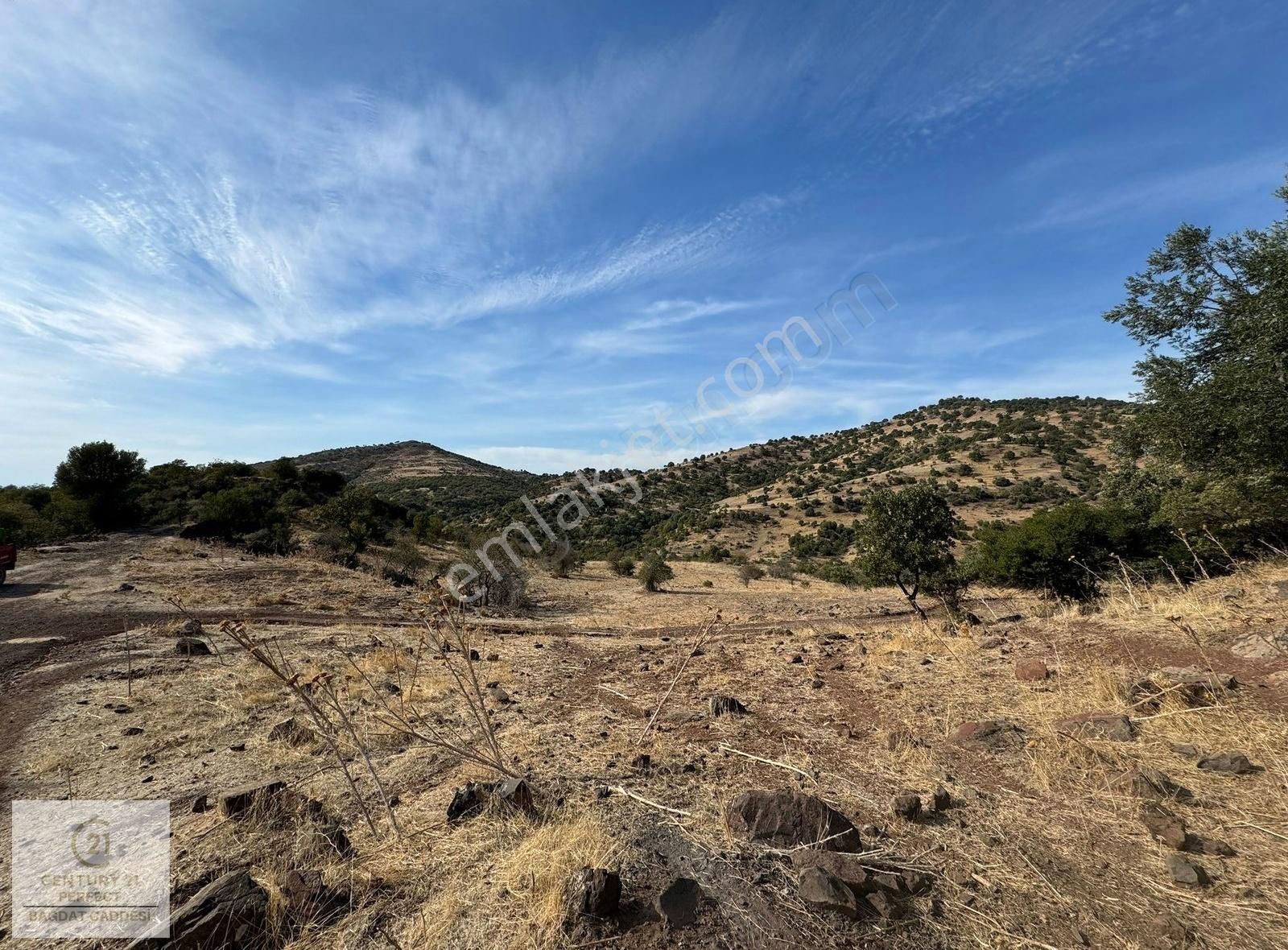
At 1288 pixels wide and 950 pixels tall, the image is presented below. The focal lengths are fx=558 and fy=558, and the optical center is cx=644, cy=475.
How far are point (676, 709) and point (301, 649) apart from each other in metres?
7.88

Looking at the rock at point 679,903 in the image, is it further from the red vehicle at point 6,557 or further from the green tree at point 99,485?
the green tree at point 99,485

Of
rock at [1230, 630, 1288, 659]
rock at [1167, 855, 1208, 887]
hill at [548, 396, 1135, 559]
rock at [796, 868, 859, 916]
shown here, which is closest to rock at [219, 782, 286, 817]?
rock at [796, 868, 859, 916]

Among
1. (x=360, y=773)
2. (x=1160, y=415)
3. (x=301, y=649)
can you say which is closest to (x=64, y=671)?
(x=301, y=649)

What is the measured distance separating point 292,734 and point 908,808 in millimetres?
6339

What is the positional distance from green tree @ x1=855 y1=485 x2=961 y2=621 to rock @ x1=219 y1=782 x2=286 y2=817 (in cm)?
1554

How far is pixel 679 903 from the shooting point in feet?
10.8

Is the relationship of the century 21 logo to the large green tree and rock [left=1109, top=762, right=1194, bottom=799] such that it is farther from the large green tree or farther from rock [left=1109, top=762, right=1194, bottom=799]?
the large green tree

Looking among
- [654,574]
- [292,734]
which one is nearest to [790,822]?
[292,734]

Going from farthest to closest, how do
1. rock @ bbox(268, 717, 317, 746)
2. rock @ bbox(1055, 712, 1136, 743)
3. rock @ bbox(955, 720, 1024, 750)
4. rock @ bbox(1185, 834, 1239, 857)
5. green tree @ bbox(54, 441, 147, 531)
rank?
green tree @ bbox(54, 441, 147, 531) < rock @ bbox(268, 717, 317, 746) < rock @ bbox(955, 720, 1024, 750) < rock @ bbox(1055, 712, 1136, 743) < rock @ bbox(1185, 834, 1239, 857)

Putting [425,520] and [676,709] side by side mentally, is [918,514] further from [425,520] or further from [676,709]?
[425,520]

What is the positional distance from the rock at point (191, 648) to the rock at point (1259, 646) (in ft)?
52.3

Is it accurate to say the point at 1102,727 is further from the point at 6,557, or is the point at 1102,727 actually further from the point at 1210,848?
the point at 6,557

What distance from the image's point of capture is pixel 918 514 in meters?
16.4

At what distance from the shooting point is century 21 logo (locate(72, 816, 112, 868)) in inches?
156
